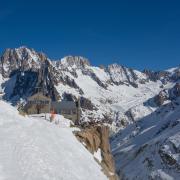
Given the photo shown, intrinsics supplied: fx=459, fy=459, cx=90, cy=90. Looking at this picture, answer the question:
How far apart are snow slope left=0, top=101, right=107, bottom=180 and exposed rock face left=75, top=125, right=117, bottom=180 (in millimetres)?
6320

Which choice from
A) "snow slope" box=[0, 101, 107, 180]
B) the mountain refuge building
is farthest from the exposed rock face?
the mountain refuge building

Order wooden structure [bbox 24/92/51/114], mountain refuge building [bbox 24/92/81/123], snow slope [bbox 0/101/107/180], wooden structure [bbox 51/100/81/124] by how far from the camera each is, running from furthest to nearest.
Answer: wooden structure [bbox 51/100/81/124] < mountain refuge building [bbox 24/92/81/123] < wooden structure [bbox 24/92/51/114] < snow slope [bbox 0/101/107/180]

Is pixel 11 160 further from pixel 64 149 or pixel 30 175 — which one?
pixel 64 149

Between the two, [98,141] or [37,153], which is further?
[98,141]

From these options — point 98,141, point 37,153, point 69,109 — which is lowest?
point 37,153

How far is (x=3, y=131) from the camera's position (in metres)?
37.8

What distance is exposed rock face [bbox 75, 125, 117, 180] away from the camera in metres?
54.1

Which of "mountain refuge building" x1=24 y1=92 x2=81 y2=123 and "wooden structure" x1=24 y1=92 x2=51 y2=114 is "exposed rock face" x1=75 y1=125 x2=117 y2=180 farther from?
"wooden structure" x1=24 y1=92 x2=51 y2=114

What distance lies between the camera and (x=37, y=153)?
3475 cm

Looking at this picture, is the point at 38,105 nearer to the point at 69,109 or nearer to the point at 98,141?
the point at 69,109

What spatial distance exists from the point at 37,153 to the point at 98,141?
2521 centimetres

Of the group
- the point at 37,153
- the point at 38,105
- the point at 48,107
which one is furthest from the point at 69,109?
the point at 37,153

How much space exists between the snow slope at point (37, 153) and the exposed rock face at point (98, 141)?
6320 millimetres

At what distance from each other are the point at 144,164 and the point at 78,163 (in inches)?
5122
